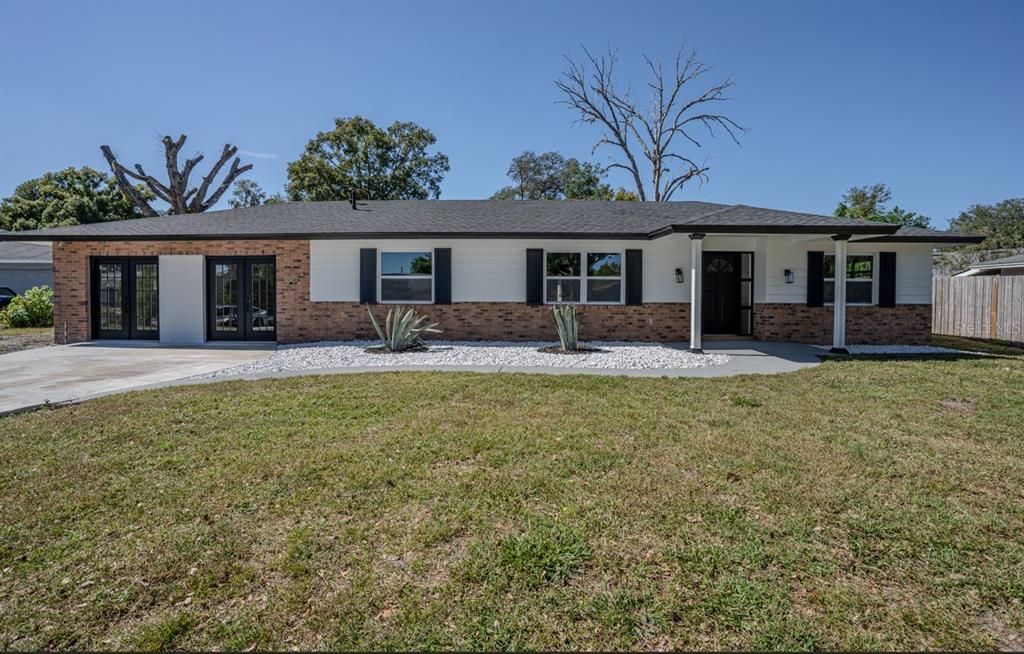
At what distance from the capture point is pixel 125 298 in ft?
40.3

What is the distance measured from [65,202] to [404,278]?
101 feet

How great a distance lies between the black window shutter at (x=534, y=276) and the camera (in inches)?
465

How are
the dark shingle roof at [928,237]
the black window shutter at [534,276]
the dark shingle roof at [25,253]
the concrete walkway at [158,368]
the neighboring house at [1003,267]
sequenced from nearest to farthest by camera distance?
1. the concrete walkway at [158,368]
2. the dark shingle roof at [928,237]
3. the black window shutter at [534,276]
4. the neighboring house at [1003,267]
5. the dark shingle roof at [25,253]

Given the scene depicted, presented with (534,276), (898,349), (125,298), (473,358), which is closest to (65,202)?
(125,298)

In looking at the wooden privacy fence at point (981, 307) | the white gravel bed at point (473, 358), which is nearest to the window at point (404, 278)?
the white gravel bed at point (473, 358)

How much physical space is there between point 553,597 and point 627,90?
28010 mm

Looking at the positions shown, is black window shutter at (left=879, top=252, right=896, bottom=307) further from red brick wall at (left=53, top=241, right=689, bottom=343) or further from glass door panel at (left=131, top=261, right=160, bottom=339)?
glass door panel at (left=131, top=261, right=160, bottom=339)

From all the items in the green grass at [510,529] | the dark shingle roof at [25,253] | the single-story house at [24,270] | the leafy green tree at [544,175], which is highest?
the leafy green tree at [544,175]

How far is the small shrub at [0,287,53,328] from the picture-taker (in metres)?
15.5

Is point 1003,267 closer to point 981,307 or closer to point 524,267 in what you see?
point 981,307

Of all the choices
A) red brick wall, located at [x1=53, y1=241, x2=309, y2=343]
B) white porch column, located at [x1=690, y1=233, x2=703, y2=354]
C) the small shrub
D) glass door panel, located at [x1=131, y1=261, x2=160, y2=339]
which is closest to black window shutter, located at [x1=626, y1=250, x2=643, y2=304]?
white porch column, located at [x1=690, y1=233, x2=703, y2=354]

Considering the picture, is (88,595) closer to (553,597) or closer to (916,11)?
(553,597)

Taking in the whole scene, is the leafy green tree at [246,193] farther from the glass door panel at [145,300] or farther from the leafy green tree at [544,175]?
the glass door panel at [145,300]

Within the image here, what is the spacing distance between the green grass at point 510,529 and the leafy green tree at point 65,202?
104ft
